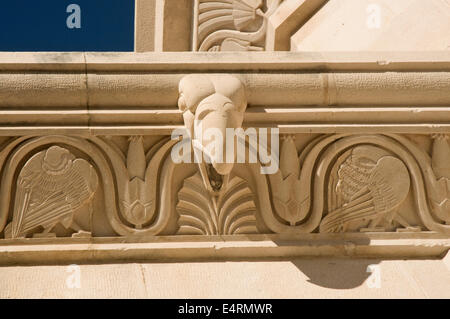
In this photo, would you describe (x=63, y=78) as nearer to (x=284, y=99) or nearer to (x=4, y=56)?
(x=4, y=56)

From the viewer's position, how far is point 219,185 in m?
4.28

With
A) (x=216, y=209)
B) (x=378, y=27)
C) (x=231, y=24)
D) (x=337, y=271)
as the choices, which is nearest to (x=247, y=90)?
(x=216, y=209)

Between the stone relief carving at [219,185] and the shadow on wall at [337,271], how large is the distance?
0.13m

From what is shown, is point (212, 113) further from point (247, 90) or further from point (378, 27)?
point (378, 27)

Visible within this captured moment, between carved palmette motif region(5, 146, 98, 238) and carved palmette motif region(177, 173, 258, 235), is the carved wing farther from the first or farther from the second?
carved palmette motif region(5, 146, 98, 238)

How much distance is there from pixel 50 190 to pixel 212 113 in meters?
0.71

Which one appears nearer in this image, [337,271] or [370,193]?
[337,271]

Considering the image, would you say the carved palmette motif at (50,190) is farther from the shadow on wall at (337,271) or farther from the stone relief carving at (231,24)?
the stone relief carving at (231,24)

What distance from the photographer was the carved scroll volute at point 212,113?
4020 mm

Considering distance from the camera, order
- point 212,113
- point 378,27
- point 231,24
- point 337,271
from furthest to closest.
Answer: point 231,24 < point 378,27 < point 337,271 < point 212,113

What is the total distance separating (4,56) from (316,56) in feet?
4.04

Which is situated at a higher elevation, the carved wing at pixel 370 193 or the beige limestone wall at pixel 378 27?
the beige limestone wall at pixel 378 27

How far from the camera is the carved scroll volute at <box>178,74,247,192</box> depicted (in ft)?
13.2

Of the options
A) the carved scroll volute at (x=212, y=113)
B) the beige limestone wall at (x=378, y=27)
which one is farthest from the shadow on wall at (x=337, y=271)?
the beige limestone wall at (x=378, y=27)
